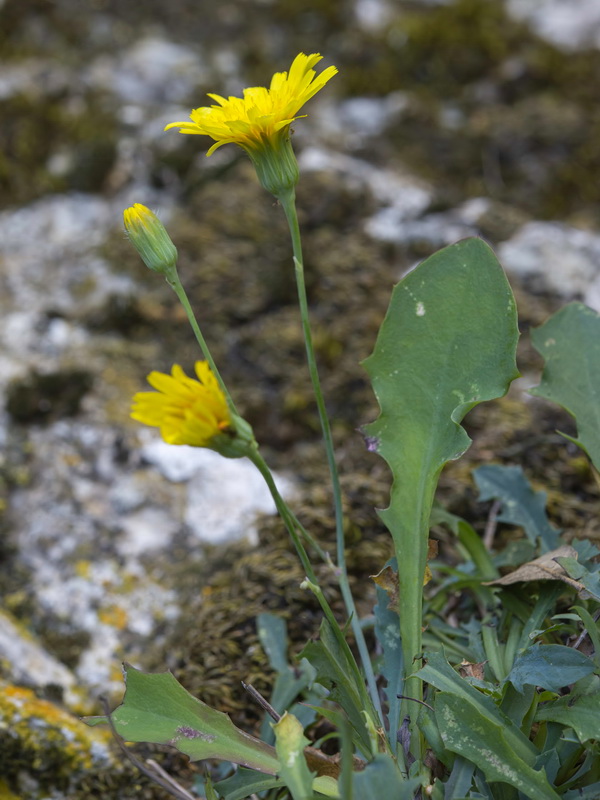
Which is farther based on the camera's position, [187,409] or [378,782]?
[187,409]

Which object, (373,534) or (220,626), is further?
(373,534)

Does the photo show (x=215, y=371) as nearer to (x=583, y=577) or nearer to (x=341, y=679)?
(x=341, y=679)

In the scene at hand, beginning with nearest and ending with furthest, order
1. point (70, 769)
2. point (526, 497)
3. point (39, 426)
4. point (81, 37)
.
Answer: point (70, 769)
point (526, 497)
point (39, 426)
point (81, 37)

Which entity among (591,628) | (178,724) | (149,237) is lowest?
(591,628)

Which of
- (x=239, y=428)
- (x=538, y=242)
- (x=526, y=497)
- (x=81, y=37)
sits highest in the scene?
(x=81, y=37)

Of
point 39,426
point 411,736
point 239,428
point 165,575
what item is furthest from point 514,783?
point 39,426

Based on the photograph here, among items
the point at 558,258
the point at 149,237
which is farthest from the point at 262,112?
the point at 558,258

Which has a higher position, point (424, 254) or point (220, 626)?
point (424, 254)

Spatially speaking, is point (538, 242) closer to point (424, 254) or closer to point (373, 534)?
point (424, 254)
